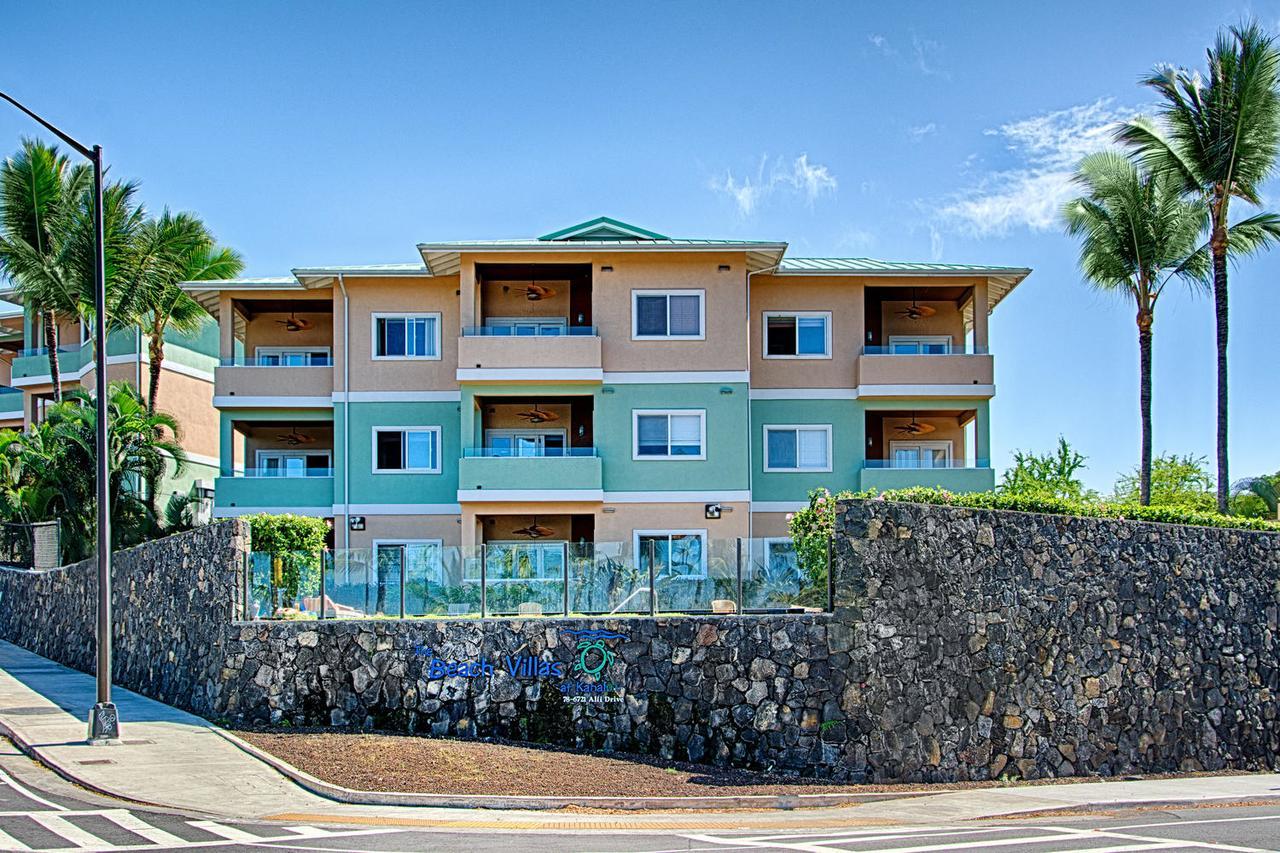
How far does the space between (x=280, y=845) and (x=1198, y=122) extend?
26.8 m

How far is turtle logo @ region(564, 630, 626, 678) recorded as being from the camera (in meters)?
21.5

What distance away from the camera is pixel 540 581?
22.4 metres

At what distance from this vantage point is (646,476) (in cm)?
3328

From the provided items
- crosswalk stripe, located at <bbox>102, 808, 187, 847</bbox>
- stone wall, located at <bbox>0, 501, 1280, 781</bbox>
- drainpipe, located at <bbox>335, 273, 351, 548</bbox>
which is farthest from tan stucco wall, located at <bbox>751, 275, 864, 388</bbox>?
crosswalk stripe, located at <bbox>102, 808, 187, 847</bbox>

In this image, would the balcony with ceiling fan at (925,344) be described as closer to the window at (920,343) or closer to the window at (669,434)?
the window at (920,343)

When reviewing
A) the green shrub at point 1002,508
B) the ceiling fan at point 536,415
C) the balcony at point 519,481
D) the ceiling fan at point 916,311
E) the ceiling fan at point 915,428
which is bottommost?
the green shrub at point 1002,508

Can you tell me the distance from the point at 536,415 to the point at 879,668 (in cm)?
1675

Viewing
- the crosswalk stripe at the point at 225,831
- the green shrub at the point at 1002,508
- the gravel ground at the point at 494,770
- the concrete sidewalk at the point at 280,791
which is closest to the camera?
the crosswalk stripe at the point at 225,831

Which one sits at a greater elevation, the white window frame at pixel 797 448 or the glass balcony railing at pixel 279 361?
the glass balcony railing at pixel 279 361

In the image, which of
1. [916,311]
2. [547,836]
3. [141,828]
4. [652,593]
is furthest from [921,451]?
[141,828]

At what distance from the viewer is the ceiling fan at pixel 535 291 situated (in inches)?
1409

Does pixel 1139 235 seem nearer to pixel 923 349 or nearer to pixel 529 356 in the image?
pixel 923 349

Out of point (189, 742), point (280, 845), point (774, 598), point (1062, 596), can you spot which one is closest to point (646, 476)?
point (774, 598)

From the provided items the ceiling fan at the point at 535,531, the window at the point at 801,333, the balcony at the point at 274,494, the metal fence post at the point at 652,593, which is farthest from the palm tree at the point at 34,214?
the metal fence post at the point at 652,593
